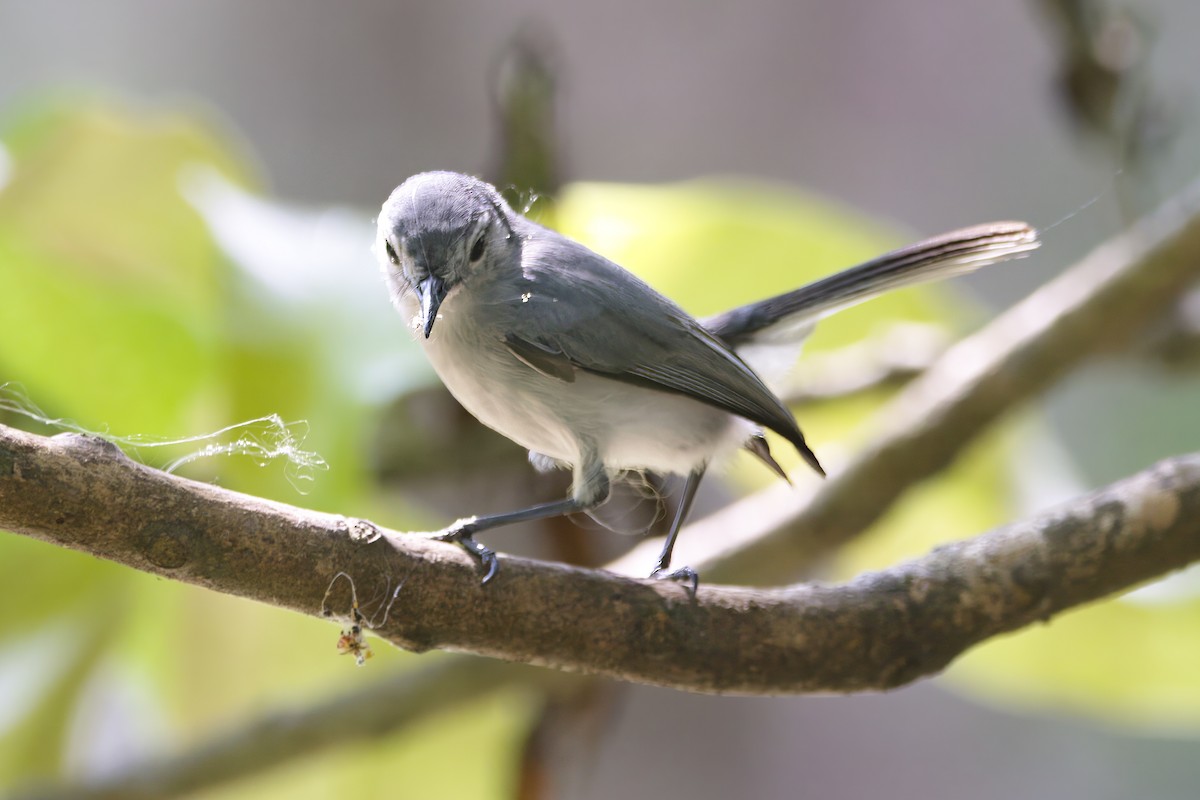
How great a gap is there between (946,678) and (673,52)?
6.52ft

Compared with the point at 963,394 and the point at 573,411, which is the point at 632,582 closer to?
the point at 573,411

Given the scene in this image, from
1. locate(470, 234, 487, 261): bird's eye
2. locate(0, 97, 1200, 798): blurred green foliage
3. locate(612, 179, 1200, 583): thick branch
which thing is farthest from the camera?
locate(612, 179, 1200, 583): thick branch

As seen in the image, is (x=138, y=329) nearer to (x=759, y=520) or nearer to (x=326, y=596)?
(x=326, y=596)

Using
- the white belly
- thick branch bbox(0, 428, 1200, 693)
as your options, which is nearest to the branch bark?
thick branch bbox(0, 428, 1200, 693)

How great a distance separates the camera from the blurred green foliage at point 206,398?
3.92 ft

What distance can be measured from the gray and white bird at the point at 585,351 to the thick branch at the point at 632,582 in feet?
0.17

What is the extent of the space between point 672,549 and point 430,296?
44cm

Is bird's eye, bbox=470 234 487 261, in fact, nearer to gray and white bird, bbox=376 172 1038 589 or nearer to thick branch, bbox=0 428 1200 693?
gray and white bird, bbox=376 172 1038 589

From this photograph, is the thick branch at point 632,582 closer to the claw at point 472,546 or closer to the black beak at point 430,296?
the claw at point 472,546

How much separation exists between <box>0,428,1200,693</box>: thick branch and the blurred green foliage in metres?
0.37

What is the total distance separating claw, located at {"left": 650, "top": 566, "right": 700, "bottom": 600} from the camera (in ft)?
2.94

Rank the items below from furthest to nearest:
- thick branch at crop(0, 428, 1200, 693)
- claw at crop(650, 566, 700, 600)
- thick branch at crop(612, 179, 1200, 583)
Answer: thick branch at crop(612, 179, 1200, 583), claw at crop(650, 566, 700, 600), thick branch at crop(0, 428, 1200, 693)

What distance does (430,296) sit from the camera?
0.68m

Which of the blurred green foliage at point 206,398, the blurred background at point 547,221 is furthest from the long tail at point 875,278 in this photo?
the blurred green foliage at point 206,398
